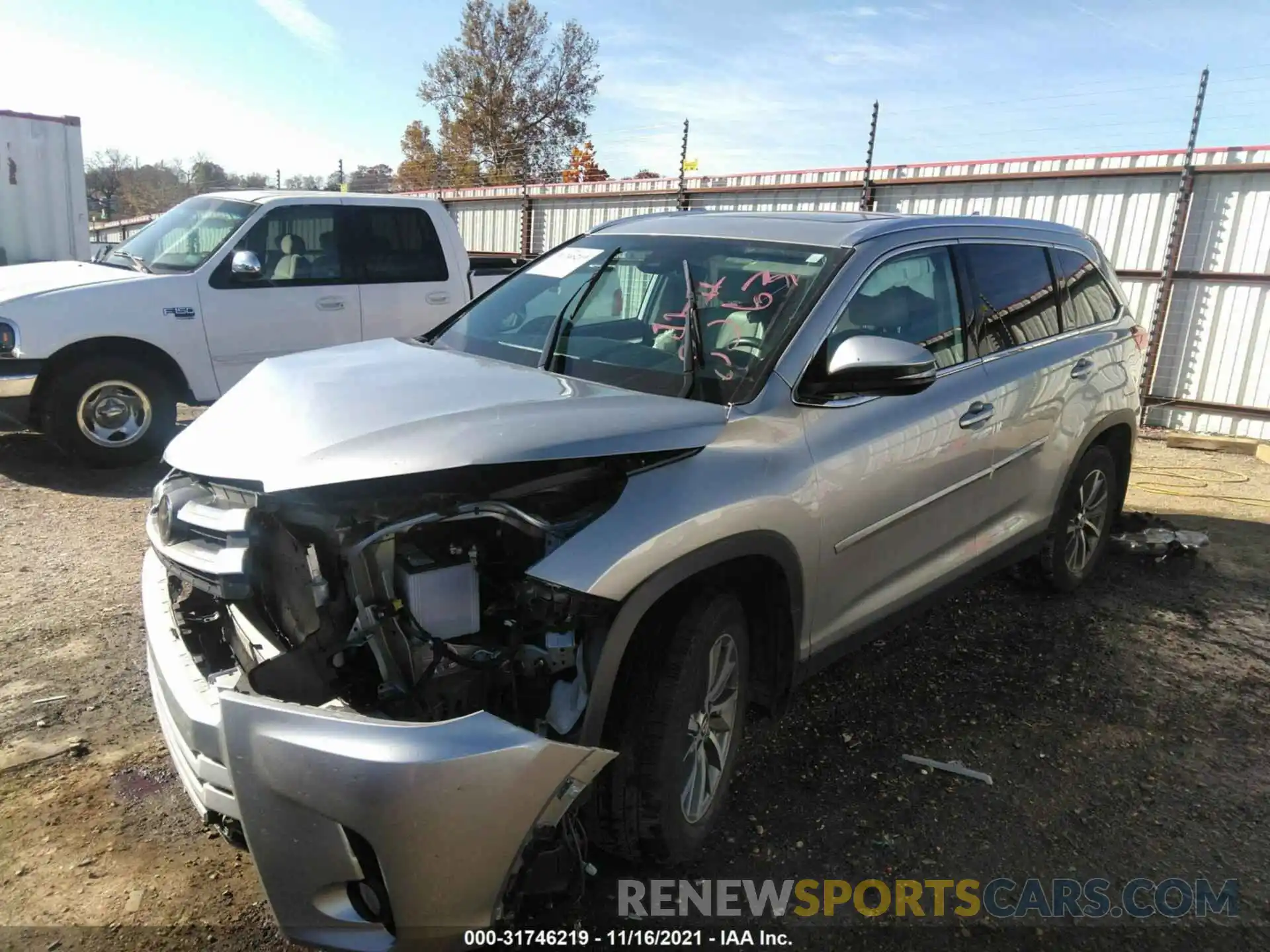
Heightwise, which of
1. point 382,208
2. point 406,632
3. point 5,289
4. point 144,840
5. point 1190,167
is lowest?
point 144,840

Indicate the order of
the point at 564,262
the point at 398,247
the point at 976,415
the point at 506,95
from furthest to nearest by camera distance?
the point at 506,95
the point at 398,247
the point at 564,262
the point at 976,415

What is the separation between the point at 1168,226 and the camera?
945 cm

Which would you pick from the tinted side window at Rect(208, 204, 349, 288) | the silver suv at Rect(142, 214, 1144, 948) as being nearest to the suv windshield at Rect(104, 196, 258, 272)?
the tinted side window at Rect(208, 204, 349, 288)

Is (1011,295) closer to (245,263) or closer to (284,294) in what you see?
(245,263)

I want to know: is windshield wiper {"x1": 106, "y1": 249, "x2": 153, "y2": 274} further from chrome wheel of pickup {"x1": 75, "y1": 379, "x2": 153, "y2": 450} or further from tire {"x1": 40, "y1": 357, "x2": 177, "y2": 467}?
chrome wheel of pickup {"x1": 75, "y1": 379, "x2": 153, "y2": 450}

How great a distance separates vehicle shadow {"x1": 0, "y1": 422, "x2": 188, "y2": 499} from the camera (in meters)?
5.89

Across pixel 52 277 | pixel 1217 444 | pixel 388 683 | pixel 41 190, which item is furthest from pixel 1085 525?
pixel 41 190

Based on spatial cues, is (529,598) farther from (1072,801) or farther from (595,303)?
(1072,801)

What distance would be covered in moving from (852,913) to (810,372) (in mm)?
1620

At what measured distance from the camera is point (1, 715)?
10.5 ft

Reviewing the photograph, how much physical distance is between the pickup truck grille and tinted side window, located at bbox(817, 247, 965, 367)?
1887mm

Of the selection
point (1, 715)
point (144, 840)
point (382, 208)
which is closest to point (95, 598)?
point (1, 715)

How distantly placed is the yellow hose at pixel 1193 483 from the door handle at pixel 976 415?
4.50m

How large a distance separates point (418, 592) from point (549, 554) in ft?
1.10
